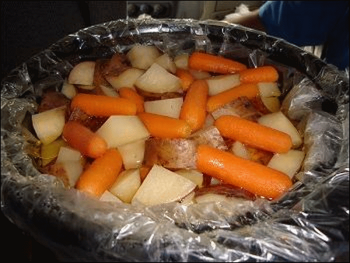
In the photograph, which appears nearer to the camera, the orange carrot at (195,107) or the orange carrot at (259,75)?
the orange carrot at (195,107)

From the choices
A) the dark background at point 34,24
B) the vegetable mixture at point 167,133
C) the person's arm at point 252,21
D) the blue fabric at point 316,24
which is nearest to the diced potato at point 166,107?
the vegetable mixture at point 167,133

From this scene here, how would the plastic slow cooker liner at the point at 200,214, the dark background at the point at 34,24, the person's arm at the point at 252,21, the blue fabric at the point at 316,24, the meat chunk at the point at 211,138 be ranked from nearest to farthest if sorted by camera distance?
the plastic slow cooker liner at the point at 200,214 → the meat chunk at the point at 211,138 → the dark background at the point at 34,24 → the blue fabric at the point at 316,24 → the person's arm at the point at 252,21

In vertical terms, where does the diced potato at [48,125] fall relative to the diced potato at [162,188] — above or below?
above

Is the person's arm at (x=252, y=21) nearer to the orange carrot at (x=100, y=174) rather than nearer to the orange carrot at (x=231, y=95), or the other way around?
the orange carrot at (x=231, y=95)

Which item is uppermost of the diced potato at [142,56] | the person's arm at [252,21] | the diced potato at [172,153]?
the diced potato at [142,56]

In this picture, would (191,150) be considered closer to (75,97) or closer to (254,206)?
(254,206)

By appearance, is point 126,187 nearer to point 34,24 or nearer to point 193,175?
point 193,175

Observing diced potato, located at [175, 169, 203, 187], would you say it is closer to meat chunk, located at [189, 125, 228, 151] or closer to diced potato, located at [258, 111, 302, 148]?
meat chunk, located at [189, 125, 228, 151]

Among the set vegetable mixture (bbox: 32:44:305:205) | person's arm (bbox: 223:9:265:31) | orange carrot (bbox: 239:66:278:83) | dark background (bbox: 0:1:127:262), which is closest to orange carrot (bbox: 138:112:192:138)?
vegetable mixture (bbox: 32:44:305:205)
